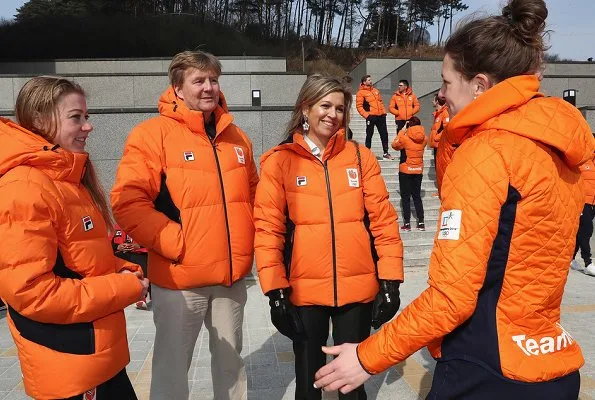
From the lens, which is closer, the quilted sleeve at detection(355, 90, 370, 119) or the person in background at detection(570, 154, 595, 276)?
the person in background at detection(570, 154, 595, 276)

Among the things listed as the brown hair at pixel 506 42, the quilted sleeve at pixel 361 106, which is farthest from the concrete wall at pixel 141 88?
the brown hair at pixel 506 42

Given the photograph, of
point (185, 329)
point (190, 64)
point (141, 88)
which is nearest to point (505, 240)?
point (185, 329)

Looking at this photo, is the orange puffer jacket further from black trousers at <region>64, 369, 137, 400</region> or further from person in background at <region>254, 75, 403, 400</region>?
black trousers at <region>64, 369, 137, 400</region>

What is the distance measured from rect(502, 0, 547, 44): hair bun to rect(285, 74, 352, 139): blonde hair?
A: 1.54m

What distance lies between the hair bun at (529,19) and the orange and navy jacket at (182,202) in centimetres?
180

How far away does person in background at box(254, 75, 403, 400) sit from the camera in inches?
110

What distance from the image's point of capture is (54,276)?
194cm

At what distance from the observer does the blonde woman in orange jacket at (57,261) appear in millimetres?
1864

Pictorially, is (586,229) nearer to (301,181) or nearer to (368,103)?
(301,181)

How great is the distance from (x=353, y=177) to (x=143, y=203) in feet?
3.84

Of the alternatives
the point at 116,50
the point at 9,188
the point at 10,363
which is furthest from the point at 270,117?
the point at 116,50

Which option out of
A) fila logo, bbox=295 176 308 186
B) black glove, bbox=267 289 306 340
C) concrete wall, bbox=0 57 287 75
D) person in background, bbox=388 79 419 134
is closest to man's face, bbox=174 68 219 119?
fila logo, bbox=295 176 308 186

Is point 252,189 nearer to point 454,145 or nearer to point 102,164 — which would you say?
point 454,145

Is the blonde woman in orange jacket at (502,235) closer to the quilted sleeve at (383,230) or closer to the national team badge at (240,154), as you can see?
the quilted sleeve at (383,230)
